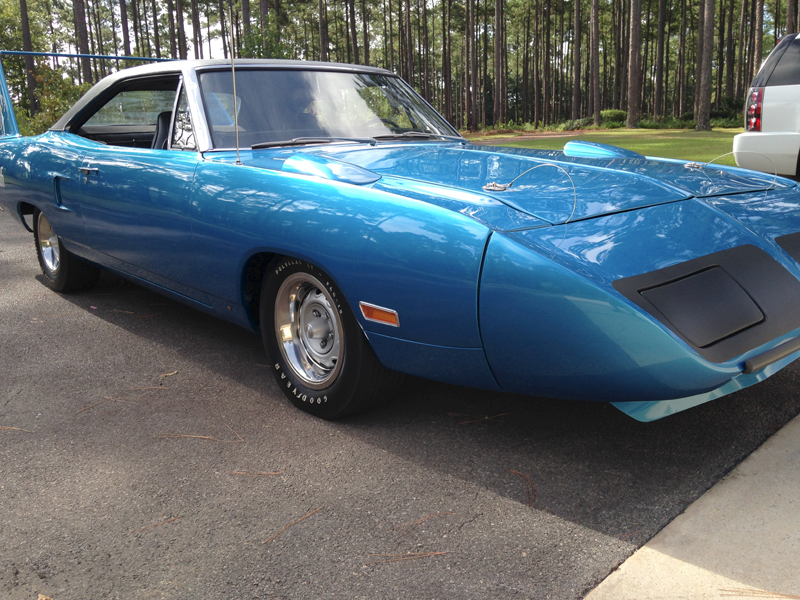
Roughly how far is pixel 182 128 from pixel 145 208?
444 millimetres

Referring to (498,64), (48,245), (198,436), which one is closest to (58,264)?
(48,245)

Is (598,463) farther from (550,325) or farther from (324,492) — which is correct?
(324,492)

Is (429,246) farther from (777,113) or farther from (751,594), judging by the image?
(777,113)

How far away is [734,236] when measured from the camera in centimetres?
241

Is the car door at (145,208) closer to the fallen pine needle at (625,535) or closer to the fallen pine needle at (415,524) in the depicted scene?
the fallen pine needle at (415,524)

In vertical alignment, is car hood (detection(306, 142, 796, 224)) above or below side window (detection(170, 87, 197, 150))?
below

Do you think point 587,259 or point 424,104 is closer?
point 587,259

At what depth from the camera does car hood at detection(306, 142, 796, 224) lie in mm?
2344

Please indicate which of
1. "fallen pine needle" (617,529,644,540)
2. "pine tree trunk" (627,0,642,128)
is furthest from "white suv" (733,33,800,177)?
"pine tree trunk" (627,0,642,128)

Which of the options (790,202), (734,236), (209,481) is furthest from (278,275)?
(790,202)

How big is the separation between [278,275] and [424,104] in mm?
1846

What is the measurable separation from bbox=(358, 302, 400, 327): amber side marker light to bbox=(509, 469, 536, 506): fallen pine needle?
65cm

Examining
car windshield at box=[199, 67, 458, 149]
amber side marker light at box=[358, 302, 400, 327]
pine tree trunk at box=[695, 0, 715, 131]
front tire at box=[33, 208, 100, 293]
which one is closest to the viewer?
amber side marker light at box=[358, 302, 400, 327]

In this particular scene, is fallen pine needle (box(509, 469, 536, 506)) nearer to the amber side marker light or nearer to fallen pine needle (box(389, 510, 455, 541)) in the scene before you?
fallen pine needle (box(389, 510, 455, 541))
